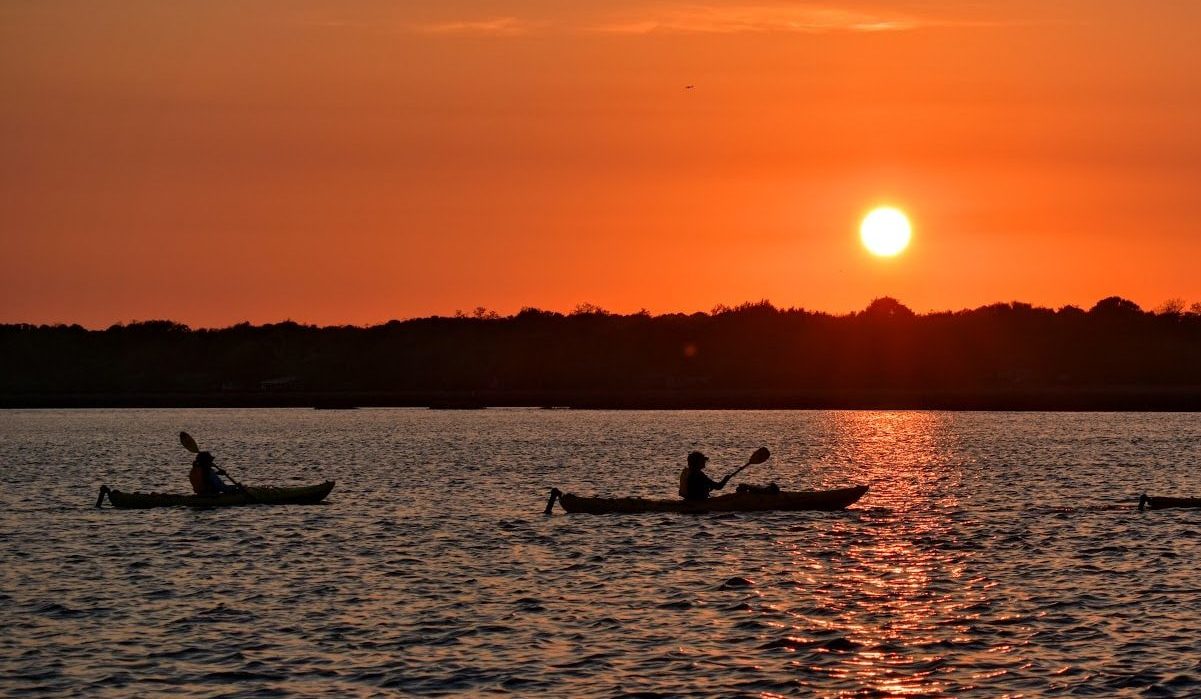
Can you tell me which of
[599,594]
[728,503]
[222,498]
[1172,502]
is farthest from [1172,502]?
[222,498]

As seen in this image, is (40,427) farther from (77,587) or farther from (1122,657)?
(1122,657)

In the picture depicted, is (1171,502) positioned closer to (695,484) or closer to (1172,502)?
(1172,502)

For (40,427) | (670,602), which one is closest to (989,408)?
(40,427)

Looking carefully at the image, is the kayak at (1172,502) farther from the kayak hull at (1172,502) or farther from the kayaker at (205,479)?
the kayaker at (205,479)

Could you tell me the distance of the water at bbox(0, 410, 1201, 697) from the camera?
23.5 meters

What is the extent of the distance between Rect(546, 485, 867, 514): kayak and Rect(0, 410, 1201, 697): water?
0.44 metres

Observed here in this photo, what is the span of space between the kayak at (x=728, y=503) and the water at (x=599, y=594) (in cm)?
44

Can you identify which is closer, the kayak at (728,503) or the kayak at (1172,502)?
the kayak at (728,503)

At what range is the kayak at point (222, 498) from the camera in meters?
48.3

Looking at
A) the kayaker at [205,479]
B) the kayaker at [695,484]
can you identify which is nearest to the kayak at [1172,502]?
the kayaker at [695,484]

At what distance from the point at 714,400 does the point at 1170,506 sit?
141519mm

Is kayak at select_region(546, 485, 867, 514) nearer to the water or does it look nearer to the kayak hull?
the water

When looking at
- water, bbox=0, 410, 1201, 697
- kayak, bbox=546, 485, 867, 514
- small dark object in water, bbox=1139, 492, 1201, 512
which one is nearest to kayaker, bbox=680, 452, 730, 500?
kayak, bbox=546, 485, 867, 514

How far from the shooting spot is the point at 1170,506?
47906 mm
